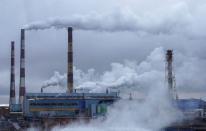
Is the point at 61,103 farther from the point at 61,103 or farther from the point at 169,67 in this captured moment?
the point at 169,67

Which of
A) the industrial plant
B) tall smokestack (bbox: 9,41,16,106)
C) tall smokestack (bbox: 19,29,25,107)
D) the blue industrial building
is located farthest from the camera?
tall smokestack (bbox: 9,41,16,106)

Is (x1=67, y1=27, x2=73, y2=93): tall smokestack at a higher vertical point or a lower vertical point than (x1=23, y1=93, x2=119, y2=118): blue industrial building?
higher

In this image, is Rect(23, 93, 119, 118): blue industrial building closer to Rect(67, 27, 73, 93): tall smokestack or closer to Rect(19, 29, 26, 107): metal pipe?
Rect(67, 27, 73, 93): tall smokestack

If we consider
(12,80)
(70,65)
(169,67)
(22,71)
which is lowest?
(12,80)

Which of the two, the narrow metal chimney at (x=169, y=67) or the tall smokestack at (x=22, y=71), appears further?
the tall smokestack at (x=22, y=71)

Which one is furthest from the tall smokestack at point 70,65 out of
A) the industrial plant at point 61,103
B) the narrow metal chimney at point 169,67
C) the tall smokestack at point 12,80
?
the narrow metal chimney at point 169,67

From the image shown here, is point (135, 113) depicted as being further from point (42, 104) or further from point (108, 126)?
point (42, 104)

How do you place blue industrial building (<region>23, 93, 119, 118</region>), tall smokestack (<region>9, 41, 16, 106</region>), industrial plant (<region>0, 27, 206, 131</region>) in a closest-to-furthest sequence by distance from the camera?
industrial plant (<region>0, 27, 206, 131</region>) < blue industrial building (<region>23, 93, 119, 118</region>) < tall smokestack (<region>9, 41, 16, 106</region>)

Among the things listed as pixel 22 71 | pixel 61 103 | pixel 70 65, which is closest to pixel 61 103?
pixel 61 103

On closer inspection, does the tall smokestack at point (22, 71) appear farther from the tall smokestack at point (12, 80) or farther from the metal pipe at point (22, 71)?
the tall smokestack at point (12, 80)

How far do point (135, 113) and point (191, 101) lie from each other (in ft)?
106

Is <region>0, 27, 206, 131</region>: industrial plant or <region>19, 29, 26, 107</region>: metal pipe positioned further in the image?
<region>19, 29, 26, 107</region>: metal pipe

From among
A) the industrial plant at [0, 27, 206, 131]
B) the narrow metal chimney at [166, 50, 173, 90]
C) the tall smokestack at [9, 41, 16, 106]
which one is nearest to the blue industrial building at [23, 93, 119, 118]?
the industrial plant at [0, 27, 206, 131]

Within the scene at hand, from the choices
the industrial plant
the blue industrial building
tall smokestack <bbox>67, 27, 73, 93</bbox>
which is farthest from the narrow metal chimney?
tall smokestack <bbox>67, 27, 73, 93</bbox>
